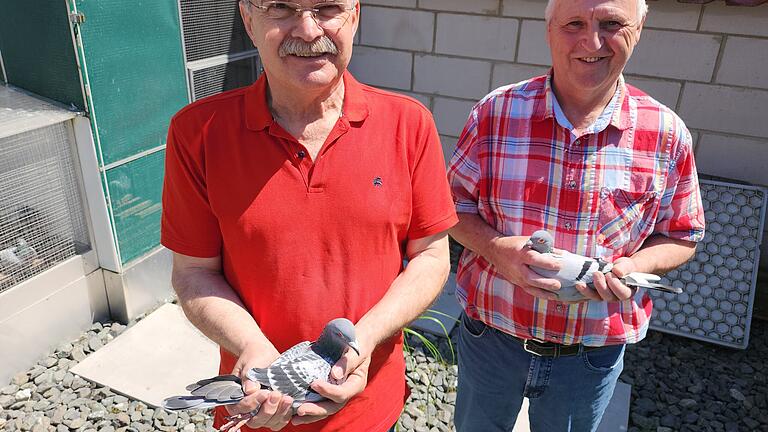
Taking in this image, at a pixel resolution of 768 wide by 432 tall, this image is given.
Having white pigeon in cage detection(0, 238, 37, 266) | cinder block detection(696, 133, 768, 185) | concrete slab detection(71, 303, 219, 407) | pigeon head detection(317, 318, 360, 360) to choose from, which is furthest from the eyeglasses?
cinder block detection(696, 133, 768, 185)

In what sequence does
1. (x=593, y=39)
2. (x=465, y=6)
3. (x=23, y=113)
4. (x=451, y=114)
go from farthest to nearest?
1. (x=451, y=114)
2. (x=465, y=6)
3. (x=23, y=113)
4. (x=593, y=39)

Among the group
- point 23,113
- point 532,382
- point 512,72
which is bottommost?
point 532,382

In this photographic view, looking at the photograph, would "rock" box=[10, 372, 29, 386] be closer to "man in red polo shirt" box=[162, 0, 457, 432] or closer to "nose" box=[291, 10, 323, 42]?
"man in red polo shirt" box=[162, 0, 457, 432]

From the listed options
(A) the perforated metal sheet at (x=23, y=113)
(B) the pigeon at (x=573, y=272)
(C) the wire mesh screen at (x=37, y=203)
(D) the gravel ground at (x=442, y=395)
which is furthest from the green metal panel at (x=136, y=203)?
(B) the pigeon at (x=573, y=272)

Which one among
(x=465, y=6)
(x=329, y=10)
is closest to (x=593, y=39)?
(x=329, y=10)

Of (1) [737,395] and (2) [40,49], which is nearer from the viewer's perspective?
(2) [40,49]

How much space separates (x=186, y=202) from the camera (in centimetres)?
136

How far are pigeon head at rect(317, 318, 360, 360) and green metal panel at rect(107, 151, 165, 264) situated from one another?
8.21ft

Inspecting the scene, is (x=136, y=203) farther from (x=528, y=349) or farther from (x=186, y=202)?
(x=528, y=349)

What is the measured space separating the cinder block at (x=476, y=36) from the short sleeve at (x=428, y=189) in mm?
2797

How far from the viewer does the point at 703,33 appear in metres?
3.50

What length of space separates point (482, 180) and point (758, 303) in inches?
124

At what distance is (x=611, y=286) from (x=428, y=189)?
63 cm

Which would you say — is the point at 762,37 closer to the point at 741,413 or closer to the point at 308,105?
the point at 741,413
